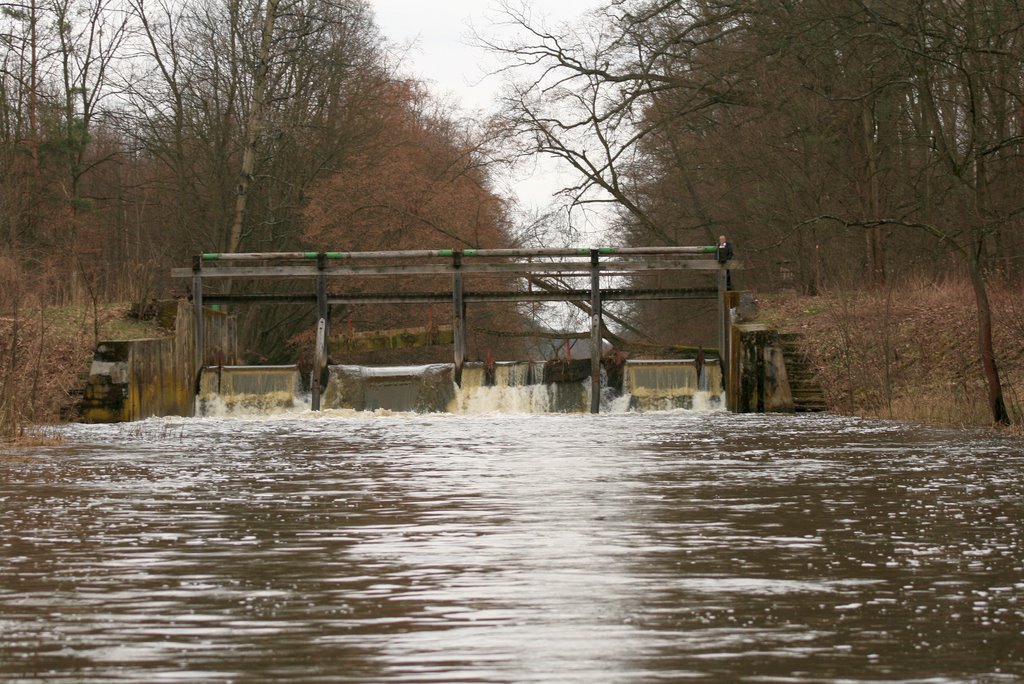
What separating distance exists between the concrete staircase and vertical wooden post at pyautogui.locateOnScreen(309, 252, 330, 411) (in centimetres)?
802

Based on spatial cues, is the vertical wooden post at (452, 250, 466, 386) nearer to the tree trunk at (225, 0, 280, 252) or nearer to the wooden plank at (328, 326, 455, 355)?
the wooden plank at (328, 326, 455, 355)

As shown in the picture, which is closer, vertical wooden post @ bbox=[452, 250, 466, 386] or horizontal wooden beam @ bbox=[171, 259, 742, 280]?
vertical wooden post @ bbox=[452, 250, 466, 386]

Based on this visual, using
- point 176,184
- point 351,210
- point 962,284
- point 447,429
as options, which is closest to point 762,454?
point 447,429

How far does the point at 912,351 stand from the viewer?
77.9ft

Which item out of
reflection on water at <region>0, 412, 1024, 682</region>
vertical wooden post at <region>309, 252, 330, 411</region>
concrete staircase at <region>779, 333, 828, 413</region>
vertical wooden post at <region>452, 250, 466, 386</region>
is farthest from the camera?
vertical wooden post at <region>452, 250, 466, 386</region>

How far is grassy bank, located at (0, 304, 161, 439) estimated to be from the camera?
2105 cm

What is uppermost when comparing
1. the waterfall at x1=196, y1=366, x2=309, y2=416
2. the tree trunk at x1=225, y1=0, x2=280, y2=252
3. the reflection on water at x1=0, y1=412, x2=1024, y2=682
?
A: the tree trunk at x1=225, y1=0, x2=280, y2=252

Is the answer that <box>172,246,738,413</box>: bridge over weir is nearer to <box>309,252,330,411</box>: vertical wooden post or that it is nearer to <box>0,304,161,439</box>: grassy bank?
<box>309,252,330,411</box>: vertical wooden post

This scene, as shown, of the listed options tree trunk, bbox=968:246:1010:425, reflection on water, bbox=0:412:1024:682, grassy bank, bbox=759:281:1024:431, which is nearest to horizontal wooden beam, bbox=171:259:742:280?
grassy bank, bbox=759:281:1024:431

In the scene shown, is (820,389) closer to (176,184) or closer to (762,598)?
(762,598)

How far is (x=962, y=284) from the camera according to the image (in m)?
26.2

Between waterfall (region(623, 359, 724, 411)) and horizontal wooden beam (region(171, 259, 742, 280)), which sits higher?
horizontal wooden beam (region(171, 259, 742, 280))

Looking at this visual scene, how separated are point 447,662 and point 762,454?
10366 mm

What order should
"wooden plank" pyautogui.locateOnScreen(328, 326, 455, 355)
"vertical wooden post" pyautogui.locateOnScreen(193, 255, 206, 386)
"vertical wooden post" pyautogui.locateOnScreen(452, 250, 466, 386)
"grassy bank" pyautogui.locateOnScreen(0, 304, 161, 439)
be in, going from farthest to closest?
1. "wooden plank" pyautogui.locateOnScreen(328, 326, 455, 355)
2. "vertical wooden post" pyautogui.locateOnScreen(193, 255, 206, 386)
3. "vertical wooden post" pyautogui.locateOnScreen(452, 250, 466, 386)
4. "grassy bank" pyautogui.locateOnScreen(0, 304, 161, 439)
